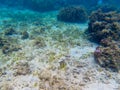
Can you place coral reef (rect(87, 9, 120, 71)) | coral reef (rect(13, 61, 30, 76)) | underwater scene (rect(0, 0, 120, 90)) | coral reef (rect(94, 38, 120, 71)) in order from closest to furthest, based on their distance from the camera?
underwater scene (rect(0, 0, 120, 90)) → coral reef (rect(13, 61, 30, 76)) → coral reef (rect(94, 38, 120, 71)) → coral reef (rect(87, 9, 120, 71))

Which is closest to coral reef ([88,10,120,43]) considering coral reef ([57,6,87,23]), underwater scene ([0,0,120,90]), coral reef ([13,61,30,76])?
underwater scene ([0,0,120,90])

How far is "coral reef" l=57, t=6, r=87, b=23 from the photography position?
1936cm

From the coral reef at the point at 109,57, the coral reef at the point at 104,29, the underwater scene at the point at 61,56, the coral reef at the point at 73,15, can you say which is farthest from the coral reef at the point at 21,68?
the coral reef at the point at 73,15

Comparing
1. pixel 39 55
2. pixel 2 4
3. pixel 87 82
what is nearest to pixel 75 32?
pixel 39 55

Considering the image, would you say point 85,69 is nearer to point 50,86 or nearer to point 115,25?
point 50,86

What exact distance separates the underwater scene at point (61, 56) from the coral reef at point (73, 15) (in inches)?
69.9

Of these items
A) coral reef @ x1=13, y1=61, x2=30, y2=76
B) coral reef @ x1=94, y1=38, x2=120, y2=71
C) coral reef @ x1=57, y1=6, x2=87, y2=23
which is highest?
coral reef @ x1=57, y1=6, x2=87, y2=23

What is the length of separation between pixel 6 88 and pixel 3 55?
3.50 m

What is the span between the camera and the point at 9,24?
58.7 feet

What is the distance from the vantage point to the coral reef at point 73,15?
1936cm

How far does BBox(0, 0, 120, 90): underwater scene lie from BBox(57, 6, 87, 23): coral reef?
1776 millimetres

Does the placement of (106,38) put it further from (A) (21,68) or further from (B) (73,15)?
(B) (73,15)

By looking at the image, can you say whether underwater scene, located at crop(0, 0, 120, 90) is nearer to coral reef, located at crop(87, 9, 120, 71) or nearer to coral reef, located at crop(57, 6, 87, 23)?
coral reef, located at crop(87, 9, 120, 71)

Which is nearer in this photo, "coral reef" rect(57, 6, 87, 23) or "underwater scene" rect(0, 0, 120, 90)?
"underwater scene" rect(0, 0, 120, 90)
